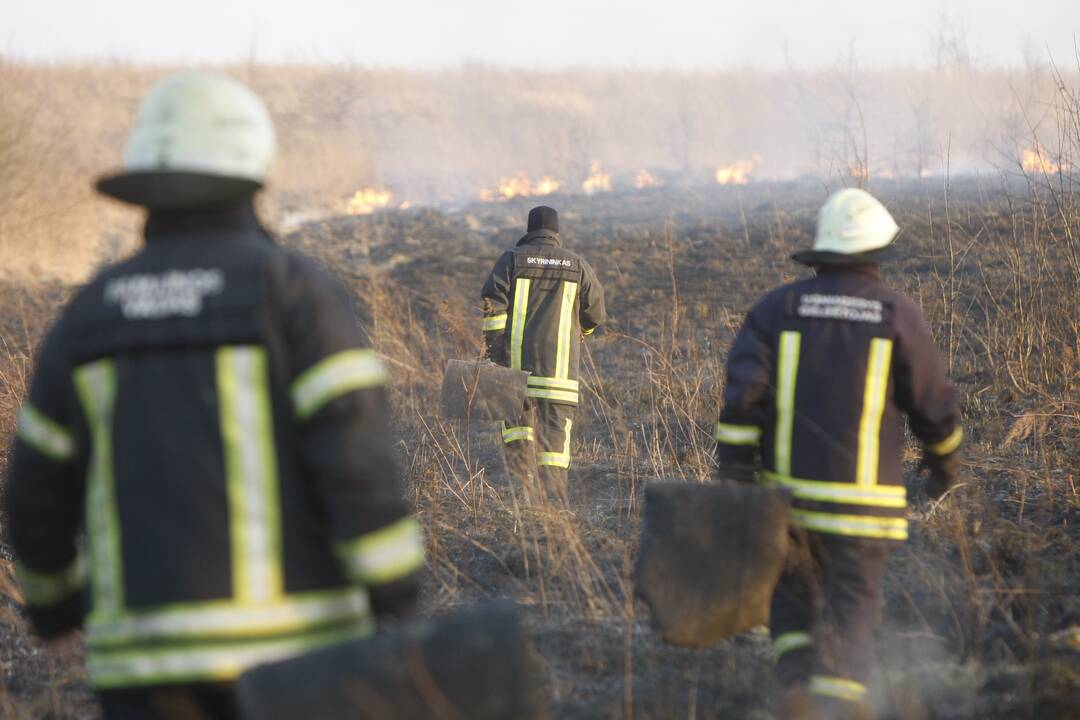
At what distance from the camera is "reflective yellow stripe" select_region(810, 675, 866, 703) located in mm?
2996

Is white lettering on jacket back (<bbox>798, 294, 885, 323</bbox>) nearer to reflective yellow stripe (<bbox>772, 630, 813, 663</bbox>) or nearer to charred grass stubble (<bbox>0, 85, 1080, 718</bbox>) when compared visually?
reflective yellow stripe (<bbox>772, 630, 813, 663</bbox>)

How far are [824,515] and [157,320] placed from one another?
2107mm

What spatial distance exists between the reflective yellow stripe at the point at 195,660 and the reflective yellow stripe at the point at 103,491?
0.10 meters

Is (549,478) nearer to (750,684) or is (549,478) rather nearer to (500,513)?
(500,513)

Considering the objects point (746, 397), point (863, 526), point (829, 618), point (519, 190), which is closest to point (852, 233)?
point (746, 397)

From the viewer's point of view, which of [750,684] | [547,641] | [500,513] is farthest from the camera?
[500,513]

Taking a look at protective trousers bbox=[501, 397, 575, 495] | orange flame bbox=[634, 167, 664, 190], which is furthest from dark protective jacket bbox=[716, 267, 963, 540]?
orange flame bbox=[634, 167, 664, 190]

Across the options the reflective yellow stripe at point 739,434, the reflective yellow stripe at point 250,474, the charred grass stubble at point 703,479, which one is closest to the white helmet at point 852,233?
the reflective yellow stripe at point 739,434

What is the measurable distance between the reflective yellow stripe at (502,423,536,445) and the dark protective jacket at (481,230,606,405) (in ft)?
0.73

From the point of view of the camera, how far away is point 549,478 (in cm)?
635

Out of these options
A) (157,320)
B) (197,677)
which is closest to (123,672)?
(197,677)

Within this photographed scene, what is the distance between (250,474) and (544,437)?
14.9 feet

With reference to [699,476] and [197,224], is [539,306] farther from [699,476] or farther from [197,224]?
[197,224]

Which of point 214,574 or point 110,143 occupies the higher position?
point 110,143
